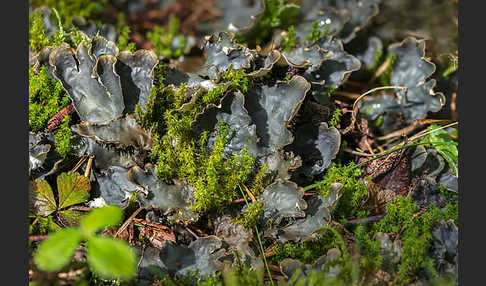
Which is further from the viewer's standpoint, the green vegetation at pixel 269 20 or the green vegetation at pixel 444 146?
the green vegetation at pixel 269 20

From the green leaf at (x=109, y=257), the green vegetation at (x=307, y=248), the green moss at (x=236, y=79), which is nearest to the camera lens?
the green leaf at (x=109, y=257)

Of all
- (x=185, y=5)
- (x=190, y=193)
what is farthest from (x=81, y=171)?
(x=185, y=5)

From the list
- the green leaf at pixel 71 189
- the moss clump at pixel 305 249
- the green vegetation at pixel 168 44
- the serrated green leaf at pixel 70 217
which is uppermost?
the green vegetation at pixel 168 44

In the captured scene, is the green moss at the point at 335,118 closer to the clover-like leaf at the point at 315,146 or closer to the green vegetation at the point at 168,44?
the clover-like leaf at the point at 315,146

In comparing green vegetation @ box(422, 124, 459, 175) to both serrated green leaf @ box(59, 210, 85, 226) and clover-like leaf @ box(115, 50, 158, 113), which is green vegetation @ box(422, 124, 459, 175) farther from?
serrated green leaf @ box(59, 210, 85, 226)

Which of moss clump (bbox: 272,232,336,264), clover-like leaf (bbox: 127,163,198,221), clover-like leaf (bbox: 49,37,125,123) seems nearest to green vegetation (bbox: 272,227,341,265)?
moss clump (bbox: 272,232,336,264)

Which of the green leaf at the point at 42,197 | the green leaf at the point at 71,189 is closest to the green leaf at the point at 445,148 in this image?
the green leaf at the point at 71,189
